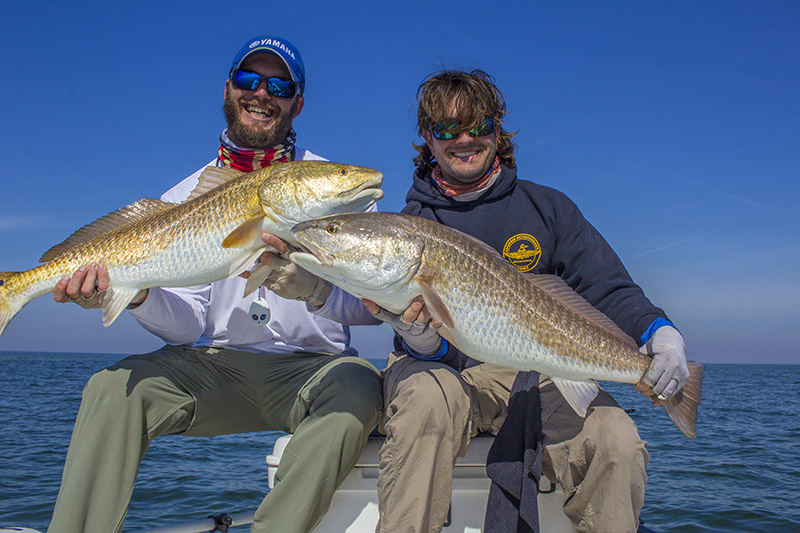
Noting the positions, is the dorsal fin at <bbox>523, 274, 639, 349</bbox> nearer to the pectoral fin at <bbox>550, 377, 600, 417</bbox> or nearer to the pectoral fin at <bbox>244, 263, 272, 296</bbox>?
the pectoral fin at <bbox>550, 377, 600, 417</bbox>

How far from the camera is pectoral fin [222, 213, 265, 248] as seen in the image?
2.97 m

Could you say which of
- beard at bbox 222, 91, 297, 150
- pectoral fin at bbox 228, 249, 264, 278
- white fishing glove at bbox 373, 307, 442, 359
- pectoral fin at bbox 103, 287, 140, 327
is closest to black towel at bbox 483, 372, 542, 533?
white fishing glove at bbox 373, 307, 442, 359

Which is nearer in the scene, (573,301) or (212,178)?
(573,301)

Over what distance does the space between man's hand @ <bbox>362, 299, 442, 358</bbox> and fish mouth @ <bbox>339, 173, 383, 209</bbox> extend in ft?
1.85

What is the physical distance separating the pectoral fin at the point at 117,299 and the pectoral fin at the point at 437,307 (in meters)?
1.64

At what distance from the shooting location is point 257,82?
418cm

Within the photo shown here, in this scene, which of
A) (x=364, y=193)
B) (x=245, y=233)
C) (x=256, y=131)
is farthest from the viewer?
(x=256, y=131)

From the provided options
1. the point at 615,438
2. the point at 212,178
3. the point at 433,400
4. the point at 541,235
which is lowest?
the point at 615,438

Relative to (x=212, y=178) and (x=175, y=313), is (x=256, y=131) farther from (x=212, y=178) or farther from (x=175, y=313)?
(x=175, y=313)

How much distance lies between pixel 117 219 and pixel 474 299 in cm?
218

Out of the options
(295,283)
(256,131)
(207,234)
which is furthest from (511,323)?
(256,131)

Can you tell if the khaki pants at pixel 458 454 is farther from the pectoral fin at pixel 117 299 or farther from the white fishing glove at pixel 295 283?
the pectoral fin at pixel 117 299

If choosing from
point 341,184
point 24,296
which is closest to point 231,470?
point 24,296

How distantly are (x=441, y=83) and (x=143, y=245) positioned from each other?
2.08 metres
